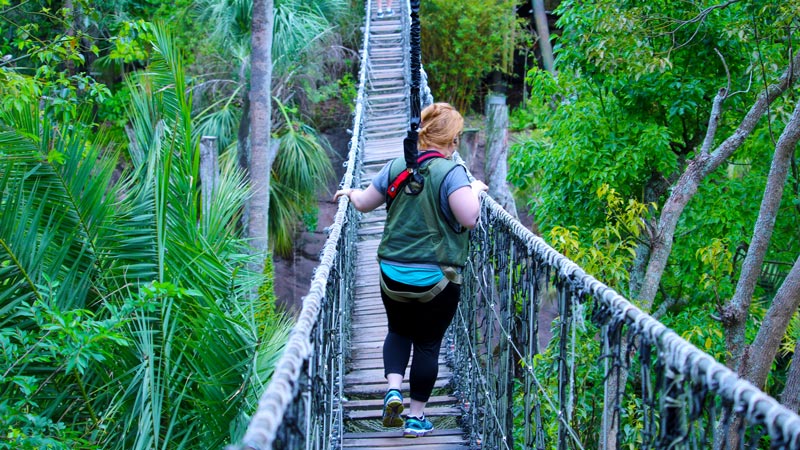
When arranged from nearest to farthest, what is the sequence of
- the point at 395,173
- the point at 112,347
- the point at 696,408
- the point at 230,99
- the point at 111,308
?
the point at 696,408 → the point at 395,173 → the point at 111,308 → the point at 112,347 → the point at 230,99

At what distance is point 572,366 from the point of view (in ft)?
6.56

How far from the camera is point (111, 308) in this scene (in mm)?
3418

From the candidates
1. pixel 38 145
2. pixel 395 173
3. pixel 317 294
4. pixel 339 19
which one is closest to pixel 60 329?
pixel 38 145

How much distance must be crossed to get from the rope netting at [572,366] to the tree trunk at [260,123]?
4685 mm

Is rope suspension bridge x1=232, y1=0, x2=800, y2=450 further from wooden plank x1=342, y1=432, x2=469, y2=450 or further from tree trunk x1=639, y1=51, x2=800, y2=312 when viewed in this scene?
tree trunk x1=639, y1=51, x2=800, y2=312

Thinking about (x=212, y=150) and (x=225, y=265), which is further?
(x=212, y=150)

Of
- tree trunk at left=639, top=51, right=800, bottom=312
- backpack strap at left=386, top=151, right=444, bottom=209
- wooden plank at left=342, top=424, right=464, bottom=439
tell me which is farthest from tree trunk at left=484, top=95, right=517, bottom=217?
backpack strap at left=386, top=151, right=444, bottom=209

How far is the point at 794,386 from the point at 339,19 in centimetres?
1074

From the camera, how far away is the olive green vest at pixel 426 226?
270cm

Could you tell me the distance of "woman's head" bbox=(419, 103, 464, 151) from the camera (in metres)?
2.74

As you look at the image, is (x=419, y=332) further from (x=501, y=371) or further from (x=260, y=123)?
(x=260, y=123)

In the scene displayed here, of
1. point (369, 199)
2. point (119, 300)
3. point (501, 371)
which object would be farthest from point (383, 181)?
point (119, 300)

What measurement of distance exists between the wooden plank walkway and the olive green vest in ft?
2.64

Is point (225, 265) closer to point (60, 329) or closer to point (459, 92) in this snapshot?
point (60, 329)
